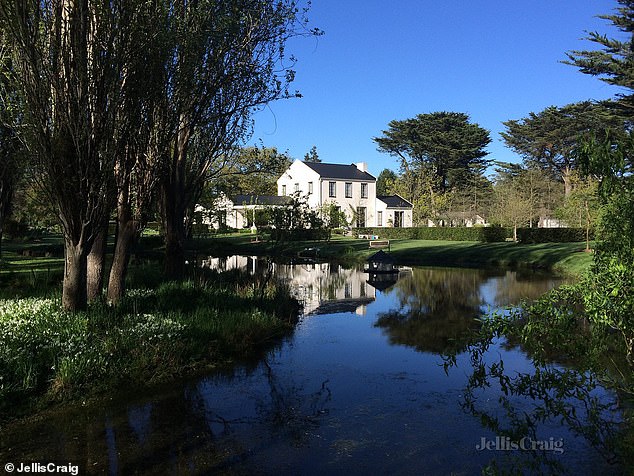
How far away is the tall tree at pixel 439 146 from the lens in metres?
68.6

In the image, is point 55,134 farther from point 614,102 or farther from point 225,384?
point 614,102

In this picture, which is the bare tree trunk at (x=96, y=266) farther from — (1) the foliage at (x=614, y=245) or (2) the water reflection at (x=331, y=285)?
(1) the foliage at (x=614, y=245)

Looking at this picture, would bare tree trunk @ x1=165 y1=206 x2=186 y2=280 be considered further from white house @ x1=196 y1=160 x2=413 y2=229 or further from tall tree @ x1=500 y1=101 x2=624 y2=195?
tall tree @ x1=500 y1=101 x2=624 y2=195

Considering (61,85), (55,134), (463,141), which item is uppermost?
(463,141)

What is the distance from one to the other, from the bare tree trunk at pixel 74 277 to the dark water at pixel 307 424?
8.83 feet

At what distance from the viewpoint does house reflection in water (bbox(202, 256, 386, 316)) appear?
1675 centimetres

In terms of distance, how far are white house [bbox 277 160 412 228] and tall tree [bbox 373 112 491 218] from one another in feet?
19.8

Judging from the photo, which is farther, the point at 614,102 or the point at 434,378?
the point at 614,102

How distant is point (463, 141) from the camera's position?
226 ft

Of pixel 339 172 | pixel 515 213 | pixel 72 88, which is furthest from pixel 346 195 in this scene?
pixel 72 88

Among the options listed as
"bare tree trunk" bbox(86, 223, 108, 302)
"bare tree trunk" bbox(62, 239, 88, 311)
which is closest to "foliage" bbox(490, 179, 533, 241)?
"bare tree trunk" bbox(86, 223, 108, 302)

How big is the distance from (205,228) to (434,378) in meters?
22.4

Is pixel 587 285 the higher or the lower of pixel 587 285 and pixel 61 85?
the lower

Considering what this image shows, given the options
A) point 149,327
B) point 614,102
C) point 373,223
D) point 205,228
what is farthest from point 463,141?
point 149,327
